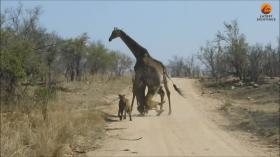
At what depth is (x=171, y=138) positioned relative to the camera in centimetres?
1315

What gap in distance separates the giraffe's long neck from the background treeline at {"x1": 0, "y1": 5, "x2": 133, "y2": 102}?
4.12 metres

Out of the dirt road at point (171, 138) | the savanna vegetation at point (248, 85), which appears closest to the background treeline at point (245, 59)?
the savanna vegetation at point (248, 85)

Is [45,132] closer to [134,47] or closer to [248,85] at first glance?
[134,47]

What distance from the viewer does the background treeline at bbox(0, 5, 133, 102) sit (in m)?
19.5

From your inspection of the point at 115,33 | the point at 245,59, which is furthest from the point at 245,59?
the point at 115,33

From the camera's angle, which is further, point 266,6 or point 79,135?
point 266,6

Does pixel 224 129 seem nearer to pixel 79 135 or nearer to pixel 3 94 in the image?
pixel 79 135

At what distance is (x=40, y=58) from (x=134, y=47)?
1082cm

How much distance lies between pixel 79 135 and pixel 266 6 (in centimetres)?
1522

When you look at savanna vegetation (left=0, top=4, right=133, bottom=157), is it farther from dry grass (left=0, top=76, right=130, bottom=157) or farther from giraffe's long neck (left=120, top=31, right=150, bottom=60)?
giraffe's long neck (left=120, top=31, right=150, bottom=60)

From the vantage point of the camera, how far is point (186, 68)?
8888 centimetres

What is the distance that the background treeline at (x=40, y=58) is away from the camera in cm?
1945

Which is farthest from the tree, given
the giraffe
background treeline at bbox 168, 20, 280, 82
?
the giraffe

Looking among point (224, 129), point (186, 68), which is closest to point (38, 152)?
point (224, 129)
